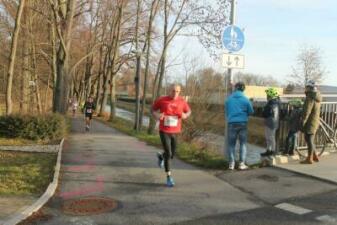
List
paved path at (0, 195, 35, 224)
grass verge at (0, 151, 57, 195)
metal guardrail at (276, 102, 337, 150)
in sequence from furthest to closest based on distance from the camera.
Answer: metal guardrail at (276, 102, 337, 150) < grass verge at (0, 151, 57, 195) < paved path at (0, 195, 35, 224)

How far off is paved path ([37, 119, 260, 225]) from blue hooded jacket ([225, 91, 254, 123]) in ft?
4.53

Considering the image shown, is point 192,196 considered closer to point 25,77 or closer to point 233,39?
point 233,39

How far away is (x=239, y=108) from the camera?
11.7 m

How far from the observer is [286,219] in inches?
301

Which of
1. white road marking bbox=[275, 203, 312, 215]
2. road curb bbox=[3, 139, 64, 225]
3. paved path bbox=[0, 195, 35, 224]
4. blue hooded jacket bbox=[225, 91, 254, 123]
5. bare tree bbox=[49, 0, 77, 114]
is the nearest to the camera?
road curb bbox=[3, 139, 64, 225]

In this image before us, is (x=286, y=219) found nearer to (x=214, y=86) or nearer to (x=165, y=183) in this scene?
(x=165, y=183)

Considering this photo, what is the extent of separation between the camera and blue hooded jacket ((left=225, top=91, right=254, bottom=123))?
38.4 feet

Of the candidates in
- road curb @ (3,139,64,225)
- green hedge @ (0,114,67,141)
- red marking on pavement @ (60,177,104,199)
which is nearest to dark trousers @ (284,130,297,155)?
red marking on pavement @ (60,177,104,199)

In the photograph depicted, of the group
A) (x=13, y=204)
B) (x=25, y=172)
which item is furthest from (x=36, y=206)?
(x=25, y=172)

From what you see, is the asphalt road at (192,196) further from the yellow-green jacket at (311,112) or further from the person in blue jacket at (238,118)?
the yellow-green jacket at (311,112)

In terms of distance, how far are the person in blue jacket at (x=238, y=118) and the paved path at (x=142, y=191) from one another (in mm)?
819

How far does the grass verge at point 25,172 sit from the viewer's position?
1019 cm

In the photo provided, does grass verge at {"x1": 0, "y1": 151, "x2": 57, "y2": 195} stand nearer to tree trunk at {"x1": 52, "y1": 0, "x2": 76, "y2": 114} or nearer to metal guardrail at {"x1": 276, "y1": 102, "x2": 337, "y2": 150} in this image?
metal guardrail at {"x1": 276, "y1": 102, "x2": 337, "y2": 150}

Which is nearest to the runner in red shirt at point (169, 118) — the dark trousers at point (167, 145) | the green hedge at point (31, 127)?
the dark trousers at point (167, 145)
